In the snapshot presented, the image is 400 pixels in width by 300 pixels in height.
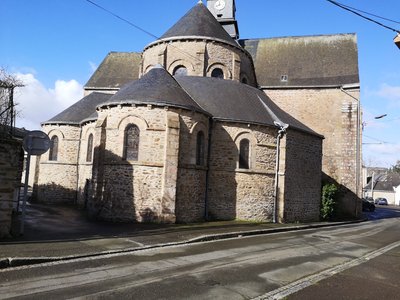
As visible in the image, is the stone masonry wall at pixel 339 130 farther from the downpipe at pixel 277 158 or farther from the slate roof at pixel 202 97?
the downpipe at pixel 277 158

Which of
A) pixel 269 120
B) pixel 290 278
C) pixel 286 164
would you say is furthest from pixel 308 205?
pixel 290 278

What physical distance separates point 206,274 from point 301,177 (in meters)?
14.1

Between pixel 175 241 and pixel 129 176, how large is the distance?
510cm

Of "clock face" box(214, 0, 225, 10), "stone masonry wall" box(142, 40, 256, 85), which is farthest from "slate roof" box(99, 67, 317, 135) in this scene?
"clock face" box(214, 0, 225, 10)

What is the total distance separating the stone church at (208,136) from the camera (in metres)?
15.3

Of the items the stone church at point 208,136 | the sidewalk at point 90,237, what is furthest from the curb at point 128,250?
the stone church at point 208,136

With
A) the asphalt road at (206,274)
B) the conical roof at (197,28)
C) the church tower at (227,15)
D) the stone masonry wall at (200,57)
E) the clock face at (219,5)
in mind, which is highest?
the clock face at (219,5)

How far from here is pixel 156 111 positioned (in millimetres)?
15406

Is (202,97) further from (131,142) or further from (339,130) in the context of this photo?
(339,130)

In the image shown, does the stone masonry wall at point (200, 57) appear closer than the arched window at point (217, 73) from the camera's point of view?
Yes

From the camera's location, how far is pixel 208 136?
692 inches

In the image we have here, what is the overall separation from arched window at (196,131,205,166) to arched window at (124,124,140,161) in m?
2.90

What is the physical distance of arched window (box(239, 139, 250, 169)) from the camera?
18.0 metres

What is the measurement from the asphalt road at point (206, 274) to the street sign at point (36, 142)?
3703mm
